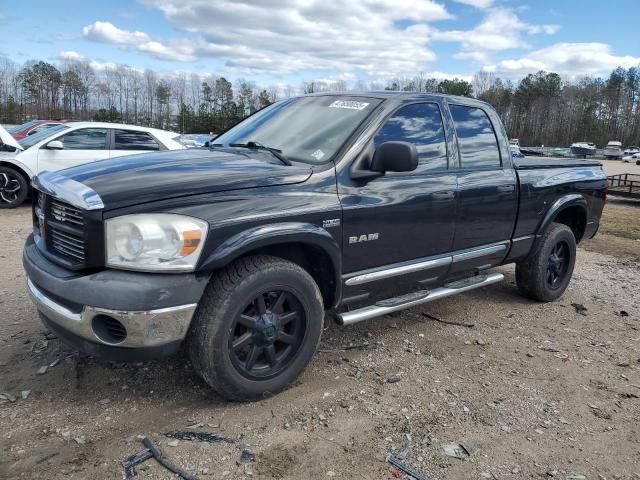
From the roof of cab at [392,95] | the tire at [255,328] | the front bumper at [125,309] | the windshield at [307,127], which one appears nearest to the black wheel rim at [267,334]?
the tire at [255,328]

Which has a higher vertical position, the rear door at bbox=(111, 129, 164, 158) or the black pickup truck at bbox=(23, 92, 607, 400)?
the rear door at bbox=(111, 129, 164, 158)

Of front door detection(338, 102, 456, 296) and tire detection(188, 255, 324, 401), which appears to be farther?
front door detection(338, 102, 456, 296)

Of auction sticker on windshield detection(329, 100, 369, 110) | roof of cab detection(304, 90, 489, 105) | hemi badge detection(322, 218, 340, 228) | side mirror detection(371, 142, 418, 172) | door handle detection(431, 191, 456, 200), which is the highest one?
roof of cab detection(304, 90, 489, 105)

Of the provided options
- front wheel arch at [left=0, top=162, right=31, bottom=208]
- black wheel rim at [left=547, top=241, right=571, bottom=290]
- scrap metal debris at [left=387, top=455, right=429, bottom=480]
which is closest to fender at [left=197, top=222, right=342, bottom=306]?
scrap metal debris at [left=387, top=455, right=429, bottom=480]

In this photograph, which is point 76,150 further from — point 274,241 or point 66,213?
point 274,241

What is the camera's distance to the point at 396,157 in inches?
130

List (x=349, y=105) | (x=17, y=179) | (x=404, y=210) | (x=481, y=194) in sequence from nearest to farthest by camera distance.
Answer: (x=404, y=210), (x=349, y=105), (x=481, y=194), (x=17, y=179)

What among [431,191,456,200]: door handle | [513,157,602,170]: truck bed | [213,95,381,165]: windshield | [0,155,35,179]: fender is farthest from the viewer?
[0,155,35,179]: fender

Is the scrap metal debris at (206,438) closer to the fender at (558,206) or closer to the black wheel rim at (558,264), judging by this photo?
the fender at (558,206)

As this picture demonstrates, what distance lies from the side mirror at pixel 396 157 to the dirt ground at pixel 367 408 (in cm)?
144

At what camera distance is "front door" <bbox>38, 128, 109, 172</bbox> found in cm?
945

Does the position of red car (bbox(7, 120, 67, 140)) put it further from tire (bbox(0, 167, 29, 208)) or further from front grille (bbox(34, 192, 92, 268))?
front grille (bbox(34, 192, 92, 268))

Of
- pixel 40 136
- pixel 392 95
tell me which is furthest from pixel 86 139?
pixel 392 95

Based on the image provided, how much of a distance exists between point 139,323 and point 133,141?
8170mm
